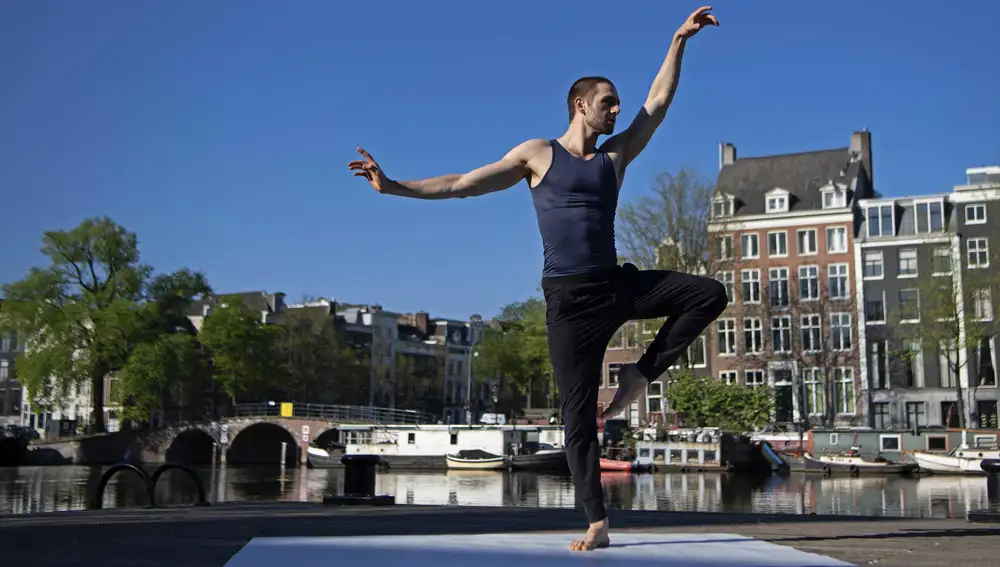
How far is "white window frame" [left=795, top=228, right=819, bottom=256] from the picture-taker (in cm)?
5406

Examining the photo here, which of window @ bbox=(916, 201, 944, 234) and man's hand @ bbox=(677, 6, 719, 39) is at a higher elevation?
window @ bbox=(916, 201, 944, 234)

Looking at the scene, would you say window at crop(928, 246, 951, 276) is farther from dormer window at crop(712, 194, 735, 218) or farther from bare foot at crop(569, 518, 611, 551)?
bare foot at crop(569, 518, 611, 551)

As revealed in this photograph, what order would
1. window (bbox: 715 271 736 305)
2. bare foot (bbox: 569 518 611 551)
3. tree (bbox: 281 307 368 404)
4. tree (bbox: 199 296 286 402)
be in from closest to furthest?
bare foot (bbox: 569 518 611 551) → window (bbox: 715 271 736 305) → tree (bbox: 199 296 286 402) → tree (bbox: 281 307 368 404)

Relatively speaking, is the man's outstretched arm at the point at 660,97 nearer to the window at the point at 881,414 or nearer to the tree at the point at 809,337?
the tree at the point at 809,337

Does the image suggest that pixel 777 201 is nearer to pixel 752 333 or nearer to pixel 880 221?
pixel 880 221

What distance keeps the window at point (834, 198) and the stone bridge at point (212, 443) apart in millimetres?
25160

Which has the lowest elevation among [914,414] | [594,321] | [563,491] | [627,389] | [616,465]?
[563,491]

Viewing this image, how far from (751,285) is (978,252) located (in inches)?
413

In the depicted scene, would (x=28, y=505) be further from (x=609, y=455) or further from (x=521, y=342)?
(x=521, y=342)

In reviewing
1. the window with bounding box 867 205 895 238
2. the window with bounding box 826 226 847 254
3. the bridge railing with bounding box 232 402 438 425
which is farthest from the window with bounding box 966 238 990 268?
the bridge railing with bounding box 232 402 438 425

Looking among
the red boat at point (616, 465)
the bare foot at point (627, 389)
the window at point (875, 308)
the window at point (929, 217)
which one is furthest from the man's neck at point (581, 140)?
the window at point (929, 217)

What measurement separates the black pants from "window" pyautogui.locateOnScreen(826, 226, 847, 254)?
50180 mm

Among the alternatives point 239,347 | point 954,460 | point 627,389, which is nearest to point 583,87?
point 627,389

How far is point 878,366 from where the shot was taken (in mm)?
51688
